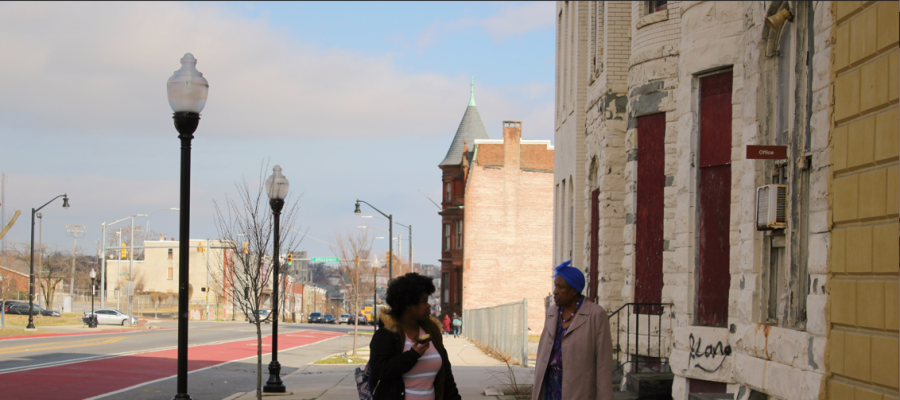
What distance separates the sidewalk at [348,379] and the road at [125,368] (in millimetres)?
1015

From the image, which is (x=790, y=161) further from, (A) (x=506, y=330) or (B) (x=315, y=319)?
(B) (x=315, y=319)

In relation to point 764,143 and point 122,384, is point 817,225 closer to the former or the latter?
point 764,143

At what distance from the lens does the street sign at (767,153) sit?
299 inches

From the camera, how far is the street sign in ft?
24.9

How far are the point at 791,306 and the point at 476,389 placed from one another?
28.3ft

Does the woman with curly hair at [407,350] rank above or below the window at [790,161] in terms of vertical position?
below

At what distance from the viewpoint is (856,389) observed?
18.7ft

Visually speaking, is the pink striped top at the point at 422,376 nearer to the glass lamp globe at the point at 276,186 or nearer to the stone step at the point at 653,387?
the stone step at the point at 653,387

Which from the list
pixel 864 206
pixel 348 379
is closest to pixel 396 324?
pixel 864 206

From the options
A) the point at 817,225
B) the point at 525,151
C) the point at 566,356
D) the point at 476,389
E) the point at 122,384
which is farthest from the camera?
the point at 525,151

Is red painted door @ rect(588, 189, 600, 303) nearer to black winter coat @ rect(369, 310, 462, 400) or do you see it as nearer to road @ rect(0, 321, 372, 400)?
road @ rect(0, 321, 372, 400)

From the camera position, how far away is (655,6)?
13.3 m

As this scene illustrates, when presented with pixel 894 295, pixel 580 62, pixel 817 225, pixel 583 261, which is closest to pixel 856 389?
pixel 894 295

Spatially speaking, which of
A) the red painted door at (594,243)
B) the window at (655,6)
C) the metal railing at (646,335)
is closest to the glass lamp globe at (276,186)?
the red painted door at (594,243)
